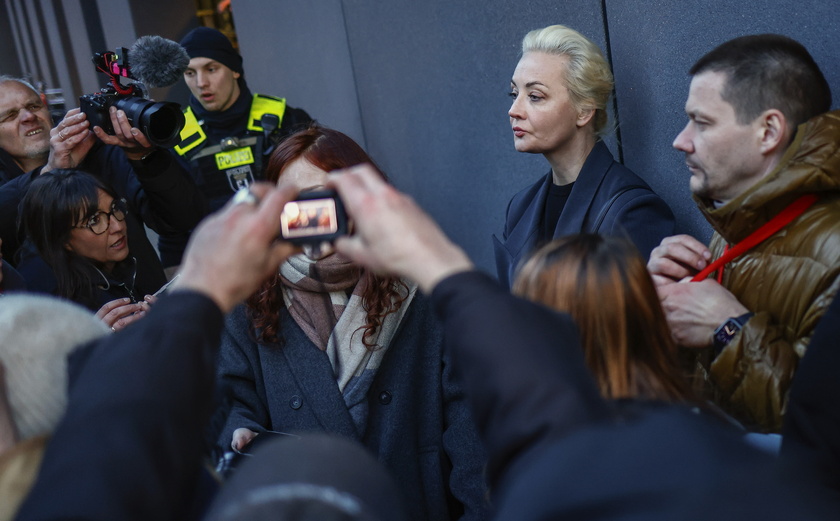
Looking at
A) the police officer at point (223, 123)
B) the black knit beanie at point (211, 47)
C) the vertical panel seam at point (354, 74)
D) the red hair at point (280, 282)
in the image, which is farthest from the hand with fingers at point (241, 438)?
the vertical panel seam at point (354, 74)

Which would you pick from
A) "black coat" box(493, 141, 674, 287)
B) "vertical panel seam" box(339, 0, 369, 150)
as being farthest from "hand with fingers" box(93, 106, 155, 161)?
"vertical panel seam" box(339, 0, 369, 150)

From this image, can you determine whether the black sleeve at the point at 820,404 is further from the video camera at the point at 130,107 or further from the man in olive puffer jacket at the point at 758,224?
the video camera at the point at 130,107

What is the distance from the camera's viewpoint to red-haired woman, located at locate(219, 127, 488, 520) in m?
1.94

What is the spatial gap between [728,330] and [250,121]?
309cm

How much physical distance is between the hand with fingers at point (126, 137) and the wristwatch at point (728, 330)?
6.81 feet

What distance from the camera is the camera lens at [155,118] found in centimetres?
283

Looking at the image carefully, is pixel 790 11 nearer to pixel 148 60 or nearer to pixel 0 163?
pixel 148 60

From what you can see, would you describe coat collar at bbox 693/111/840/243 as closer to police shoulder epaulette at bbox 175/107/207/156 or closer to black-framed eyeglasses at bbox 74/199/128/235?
black-framed eyeglasses at bbox 74/199/128/235

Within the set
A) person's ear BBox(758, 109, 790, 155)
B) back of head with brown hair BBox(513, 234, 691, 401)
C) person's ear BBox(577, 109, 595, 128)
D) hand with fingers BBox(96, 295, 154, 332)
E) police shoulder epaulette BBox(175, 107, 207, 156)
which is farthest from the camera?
police shoulder epaulette BBox(175, 107, 207, 156)

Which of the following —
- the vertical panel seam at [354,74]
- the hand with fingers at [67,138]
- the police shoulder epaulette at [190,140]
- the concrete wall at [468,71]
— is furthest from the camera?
the vertical panel seam at [354,74]

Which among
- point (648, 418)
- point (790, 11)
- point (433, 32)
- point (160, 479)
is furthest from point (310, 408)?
point (433, 32)

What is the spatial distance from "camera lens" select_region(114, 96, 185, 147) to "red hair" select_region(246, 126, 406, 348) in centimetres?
93

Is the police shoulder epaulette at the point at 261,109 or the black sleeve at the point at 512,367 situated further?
the police shoulder epaulette at the point at 261,109

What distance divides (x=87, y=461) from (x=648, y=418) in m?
0.52
